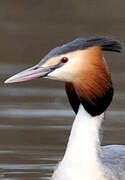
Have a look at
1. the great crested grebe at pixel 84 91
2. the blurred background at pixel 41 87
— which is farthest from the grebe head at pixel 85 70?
the blurred background at pixel 41 87

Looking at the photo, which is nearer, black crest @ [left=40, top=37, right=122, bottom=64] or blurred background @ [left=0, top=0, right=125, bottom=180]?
black crest @ [left=40, top=37, right=122, bottom=64]

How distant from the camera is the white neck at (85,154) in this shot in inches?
327

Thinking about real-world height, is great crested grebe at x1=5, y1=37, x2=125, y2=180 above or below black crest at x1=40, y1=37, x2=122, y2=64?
below

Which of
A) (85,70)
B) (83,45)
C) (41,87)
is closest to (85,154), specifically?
(85,70)

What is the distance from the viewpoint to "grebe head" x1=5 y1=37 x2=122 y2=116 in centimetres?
808

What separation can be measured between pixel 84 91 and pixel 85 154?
55 centimetres

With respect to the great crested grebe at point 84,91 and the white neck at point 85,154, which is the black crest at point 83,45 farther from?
the white neck at point 85,154

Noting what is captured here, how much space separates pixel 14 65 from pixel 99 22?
3.21m

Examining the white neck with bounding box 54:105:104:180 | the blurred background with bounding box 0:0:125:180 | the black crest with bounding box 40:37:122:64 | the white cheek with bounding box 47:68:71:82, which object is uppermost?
the black crest with bounding box 40:37:122:64

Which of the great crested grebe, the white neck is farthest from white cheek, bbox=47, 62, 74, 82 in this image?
the white neck

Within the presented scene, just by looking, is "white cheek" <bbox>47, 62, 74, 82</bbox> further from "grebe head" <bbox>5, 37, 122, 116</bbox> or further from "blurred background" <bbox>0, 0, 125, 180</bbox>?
"blurred background" <bbox>0, 0, 125, 180</bbox>

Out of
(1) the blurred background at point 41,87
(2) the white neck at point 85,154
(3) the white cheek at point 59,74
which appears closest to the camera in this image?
(3) the white cheek at point 59,74

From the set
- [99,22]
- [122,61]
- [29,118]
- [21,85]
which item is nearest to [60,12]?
[99,22]

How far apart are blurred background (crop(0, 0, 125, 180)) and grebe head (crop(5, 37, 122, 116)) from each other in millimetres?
1884
